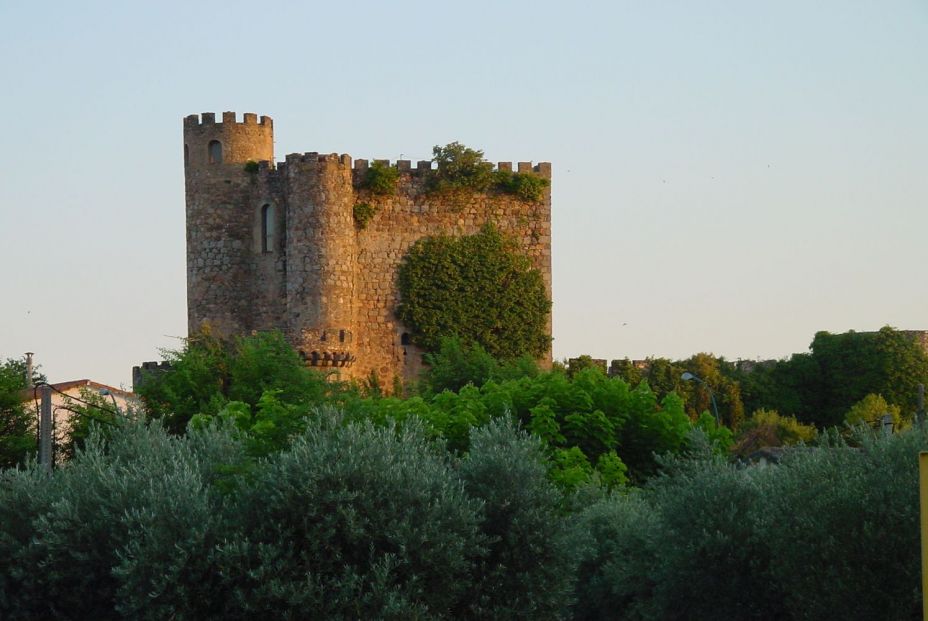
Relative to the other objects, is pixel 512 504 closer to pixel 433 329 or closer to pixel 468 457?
pixel 468 457

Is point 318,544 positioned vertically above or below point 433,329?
below

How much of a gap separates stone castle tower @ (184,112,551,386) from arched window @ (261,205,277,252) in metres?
0.02

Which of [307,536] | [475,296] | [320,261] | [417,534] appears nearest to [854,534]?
[417,534]

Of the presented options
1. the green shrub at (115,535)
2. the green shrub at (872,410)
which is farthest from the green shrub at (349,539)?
the green shrub at (872,410)

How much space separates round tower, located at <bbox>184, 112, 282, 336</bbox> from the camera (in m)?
49.6

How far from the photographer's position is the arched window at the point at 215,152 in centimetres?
5012

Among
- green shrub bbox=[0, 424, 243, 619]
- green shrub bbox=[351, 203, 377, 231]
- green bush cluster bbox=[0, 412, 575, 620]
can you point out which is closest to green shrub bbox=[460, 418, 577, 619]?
green bush cluster bbox=[0, 412, 575, 620]

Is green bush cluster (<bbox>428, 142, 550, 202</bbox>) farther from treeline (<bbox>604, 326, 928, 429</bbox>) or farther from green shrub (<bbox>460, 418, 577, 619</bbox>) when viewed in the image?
green shrub (<bbox>460, 418, 577, 619</bbox>)

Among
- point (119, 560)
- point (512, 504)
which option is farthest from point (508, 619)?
point (119, 560)

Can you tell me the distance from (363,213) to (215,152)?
13.2 ft

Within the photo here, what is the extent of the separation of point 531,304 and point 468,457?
22.9 metres

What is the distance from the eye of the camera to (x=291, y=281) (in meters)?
48.5

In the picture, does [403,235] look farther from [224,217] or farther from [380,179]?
[224,217]

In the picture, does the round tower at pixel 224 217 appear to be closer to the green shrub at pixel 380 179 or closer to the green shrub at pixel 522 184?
the green shrub at pixel 380 179
